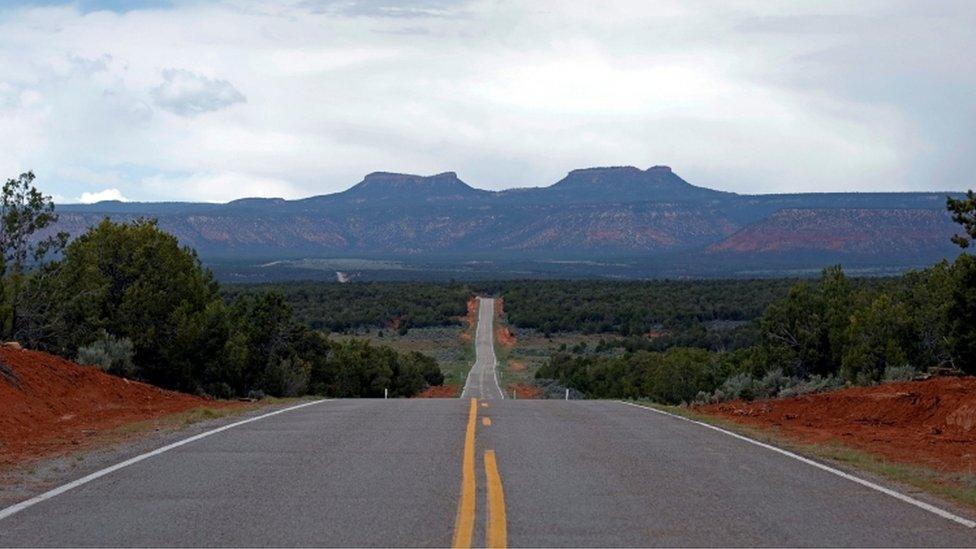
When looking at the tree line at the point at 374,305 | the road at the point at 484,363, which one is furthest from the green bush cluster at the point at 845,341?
the tree line at the point at 374,305

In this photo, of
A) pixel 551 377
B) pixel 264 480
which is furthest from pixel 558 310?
pixel 264 480

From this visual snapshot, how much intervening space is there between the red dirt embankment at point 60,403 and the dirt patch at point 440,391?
30041mm

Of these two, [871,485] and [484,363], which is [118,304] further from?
[484,363]

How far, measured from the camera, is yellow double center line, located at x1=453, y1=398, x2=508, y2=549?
8.62m

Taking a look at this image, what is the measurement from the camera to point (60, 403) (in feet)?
65.8

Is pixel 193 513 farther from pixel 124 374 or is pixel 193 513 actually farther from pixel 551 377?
pixel 551 377

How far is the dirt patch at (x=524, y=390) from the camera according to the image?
56.5 m

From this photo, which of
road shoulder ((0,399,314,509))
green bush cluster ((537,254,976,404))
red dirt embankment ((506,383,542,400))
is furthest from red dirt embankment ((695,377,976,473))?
red dirt embankment ((506,383,542,400))

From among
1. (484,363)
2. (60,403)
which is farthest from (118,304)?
(484,363)

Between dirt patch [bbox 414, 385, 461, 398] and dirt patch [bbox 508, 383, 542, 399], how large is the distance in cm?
277

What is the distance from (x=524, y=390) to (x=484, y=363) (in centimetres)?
1713

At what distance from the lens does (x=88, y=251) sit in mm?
29406

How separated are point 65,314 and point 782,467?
19.4m

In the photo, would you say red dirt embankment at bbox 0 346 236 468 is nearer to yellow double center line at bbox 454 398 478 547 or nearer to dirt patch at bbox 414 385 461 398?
yellow double center line at bbox 454 398 478 547
